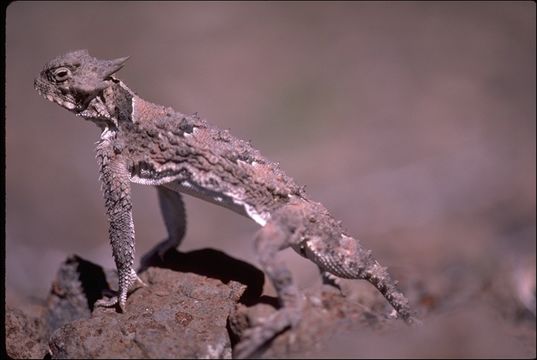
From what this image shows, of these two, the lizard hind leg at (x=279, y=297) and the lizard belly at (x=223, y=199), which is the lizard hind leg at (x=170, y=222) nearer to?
the lizard belly at (x=223, y=199)

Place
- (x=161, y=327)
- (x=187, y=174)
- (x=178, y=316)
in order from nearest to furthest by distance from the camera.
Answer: (x=161, y=327), (x=178, y=316), (x=187, y=174)

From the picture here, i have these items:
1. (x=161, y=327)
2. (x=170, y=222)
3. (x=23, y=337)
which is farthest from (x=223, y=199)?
(x=23, y=337)

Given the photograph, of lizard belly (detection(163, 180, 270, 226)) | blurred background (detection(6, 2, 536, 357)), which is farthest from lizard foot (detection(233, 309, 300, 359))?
blurred background (detection(6, 2, 536, 357))

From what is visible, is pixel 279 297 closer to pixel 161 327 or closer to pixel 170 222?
pixel 161 327

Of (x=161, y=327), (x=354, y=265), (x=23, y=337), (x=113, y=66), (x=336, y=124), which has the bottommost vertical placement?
(x=23, y=337)

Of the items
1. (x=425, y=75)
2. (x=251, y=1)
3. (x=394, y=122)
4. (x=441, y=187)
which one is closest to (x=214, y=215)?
(x=441, y=187)

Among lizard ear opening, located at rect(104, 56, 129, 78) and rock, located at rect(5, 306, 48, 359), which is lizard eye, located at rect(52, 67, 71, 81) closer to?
lizard ear opening, located at rect(104, 56, 129, 78)

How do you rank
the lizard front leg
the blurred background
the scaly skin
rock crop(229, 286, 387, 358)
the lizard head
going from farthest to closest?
the blurred background, the lizard head, the lizard front leg, the scaly skin, rock crop(229, 286, 387, 358)
